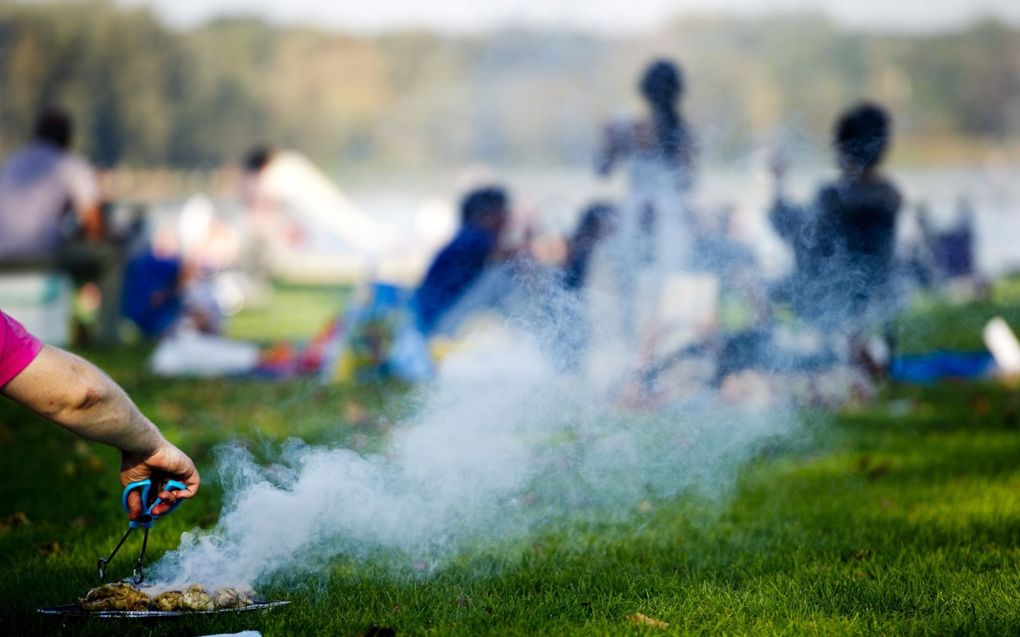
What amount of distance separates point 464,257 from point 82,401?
6448 millimetres

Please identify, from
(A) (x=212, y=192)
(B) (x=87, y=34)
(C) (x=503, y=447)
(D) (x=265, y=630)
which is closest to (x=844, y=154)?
(C) (x=503, y=447)

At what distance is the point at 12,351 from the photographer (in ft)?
9.62

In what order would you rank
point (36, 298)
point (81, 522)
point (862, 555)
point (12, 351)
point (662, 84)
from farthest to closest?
point (36, 298)
point (662, 84)
point (81, 522)
point (862, 555)
point (12, 351)

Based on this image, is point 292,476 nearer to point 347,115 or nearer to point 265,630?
point 265,630

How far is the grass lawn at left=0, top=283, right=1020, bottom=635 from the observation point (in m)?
3.58

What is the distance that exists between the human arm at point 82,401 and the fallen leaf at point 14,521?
2.03m

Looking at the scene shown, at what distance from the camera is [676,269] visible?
7758 millimetres

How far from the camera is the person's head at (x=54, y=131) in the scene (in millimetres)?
11688

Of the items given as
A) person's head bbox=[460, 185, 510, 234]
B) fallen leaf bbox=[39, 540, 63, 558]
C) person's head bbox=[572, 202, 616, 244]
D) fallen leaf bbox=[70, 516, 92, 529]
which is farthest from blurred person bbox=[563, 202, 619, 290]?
fallen leaf bbox=[39, 540, 63, 558]

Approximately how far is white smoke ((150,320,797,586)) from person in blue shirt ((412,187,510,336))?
313 cm

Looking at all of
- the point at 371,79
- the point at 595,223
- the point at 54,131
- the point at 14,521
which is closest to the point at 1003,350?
the point at 595,223

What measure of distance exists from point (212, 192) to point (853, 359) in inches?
1366

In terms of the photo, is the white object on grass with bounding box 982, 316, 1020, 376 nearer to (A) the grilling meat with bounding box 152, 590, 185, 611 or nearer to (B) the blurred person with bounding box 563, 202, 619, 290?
(B) the blurred person with bounding box 563, 202, 619, 290

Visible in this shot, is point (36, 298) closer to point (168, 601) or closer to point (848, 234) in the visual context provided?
point (848, 234)
